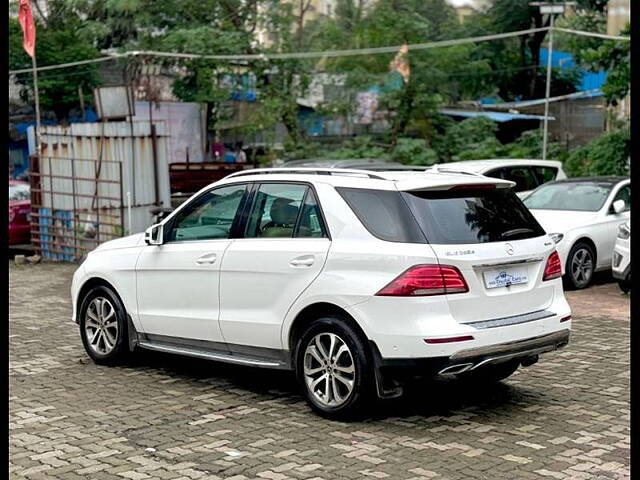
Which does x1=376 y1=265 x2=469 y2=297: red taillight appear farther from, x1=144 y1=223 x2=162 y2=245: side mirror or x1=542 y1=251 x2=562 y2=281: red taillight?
x1=144 y1=223 x2=162 y2=245: side mirror

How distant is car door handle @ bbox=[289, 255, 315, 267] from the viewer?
660cm

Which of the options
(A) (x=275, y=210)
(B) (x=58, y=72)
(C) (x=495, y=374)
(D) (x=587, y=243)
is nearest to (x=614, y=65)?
(D) (x=587, y=243)

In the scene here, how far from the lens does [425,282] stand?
6082mm

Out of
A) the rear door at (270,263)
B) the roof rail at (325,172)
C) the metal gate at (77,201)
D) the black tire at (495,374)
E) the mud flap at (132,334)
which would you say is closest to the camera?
the rear door at (270,263)

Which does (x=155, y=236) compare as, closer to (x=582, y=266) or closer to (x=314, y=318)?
(x=314, y=318)

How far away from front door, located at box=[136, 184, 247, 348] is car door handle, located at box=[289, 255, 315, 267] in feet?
2.46

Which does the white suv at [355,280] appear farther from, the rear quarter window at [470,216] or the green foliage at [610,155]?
the green foliage at [610,155]

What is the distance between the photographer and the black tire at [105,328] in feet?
26.6

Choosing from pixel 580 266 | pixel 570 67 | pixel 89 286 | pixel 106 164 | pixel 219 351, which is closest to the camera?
pixel 219 351

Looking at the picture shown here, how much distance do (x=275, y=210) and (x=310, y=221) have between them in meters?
0.39

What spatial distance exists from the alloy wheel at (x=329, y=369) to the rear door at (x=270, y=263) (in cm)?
34

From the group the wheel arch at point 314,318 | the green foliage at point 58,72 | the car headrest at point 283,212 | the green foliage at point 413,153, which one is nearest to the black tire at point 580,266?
the car headrest at point 283,212

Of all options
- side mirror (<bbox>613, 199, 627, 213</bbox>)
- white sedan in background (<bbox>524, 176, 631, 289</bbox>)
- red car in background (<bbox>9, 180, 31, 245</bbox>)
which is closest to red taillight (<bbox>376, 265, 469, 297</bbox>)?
white sedan in background (<bbox>524, 176, 631, 289</bbox>)
